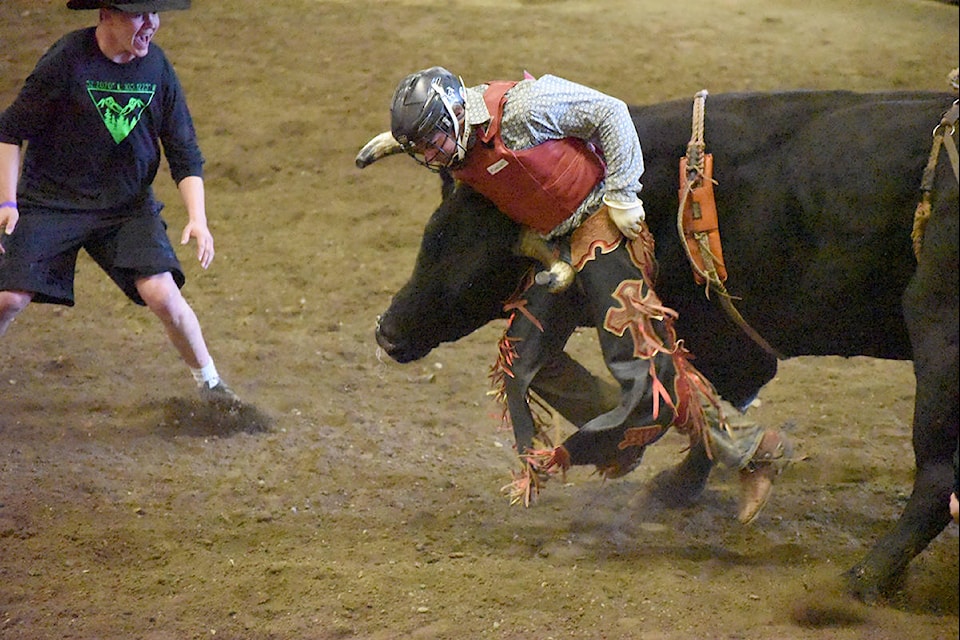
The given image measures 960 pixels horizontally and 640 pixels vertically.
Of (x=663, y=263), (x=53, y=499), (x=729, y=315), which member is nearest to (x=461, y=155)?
(x=663, y=263)

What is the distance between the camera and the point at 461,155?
254 centimetres

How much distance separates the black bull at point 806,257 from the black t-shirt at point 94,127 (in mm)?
998

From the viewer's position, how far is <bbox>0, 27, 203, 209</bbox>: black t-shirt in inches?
120

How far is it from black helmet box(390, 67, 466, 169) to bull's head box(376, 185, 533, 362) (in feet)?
0.98

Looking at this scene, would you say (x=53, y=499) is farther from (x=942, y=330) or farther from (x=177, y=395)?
(x=942, y=330)

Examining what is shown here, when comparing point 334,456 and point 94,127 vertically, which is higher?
point 94,127

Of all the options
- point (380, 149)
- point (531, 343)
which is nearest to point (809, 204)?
point (531, 343)

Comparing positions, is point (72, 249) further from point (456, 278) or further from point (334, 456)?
point (456, 278)

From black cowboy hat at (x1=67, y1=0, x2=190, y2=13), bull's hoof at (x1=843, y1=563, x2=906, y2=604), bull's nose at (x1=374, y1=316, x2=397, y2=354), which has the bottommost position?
bull's hoof at (x1=843, y1=563, x2=906, y2=604)

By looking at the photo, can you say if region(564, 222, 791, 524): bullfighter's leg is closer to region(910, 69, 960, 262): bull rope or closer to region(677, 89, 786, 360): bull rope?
region(677, 89, 786, 360): bull rope

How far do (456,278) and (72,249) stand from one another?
1333 mm

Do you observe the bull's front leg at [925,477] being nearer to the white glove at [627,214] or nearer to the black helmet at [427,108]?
the white glove at [627,214]

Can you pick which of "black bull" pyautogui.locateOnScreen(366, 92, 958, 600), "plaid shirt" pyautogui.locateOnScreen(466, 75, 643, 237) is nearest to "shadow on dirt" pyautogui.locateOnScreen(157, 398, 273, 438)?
"black bull" pyautogui.locateOnScreen(366, 92, 958, 600)

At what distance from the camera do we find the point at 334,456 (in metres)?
3.55
